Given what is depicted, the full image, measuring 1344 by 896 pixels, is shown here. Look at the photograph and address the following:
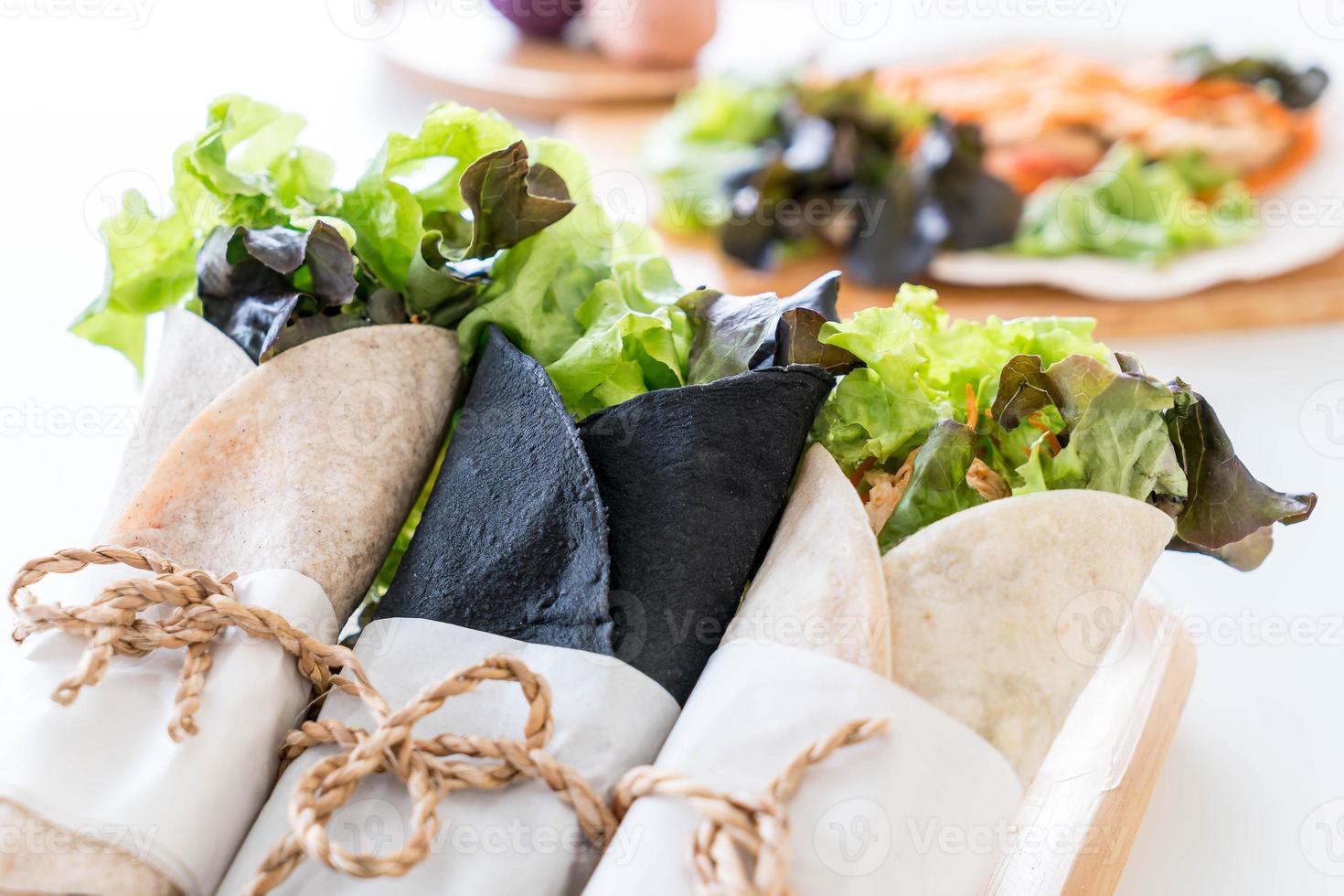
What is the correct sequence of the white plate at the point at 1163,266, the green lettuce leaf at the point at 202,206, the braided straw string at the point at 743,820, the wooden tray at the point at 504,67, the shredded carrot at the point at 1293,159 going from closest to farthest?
the braided straw string at the point at 743,820 < the green lettuce leaf at the point at 202,206 < the white plate at the point at 1163,266 < the shredded carrot at the point at 1293,159 < the wooden tray at the point at 504,67

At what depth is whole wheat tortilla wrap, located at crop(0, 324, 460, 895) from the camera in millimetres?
890

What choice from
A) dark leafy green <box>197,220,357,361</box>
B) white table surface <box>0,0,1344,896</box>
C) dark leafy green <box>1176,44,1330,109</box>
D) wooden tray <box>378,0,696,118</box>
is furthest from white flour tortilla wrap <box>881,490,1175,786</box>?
wooden tray <box>378,0,696,118</box>

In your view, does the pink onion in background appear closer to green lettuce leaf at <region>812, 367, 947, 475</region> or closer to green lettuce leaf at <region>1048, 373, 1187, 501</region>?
green lettuce leaf at <region>812, 367, 947, 475</region>

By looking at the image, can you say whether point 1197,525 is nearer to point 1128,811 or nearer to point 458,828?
point 1128,811

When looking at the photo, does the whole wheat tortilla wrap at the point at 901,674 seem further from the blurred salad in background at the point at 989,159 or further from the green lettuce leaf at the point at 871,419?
the blurred salad in background at the point at 989,159

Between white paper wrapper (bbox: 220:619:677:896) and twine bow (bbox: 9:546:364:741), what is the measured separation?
52mm

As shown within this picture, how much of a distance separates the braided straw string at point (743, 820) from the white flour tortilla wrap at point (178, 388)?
1.66 ft

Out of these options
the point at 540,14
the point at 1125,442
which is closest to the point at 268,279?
the point at 1125,442

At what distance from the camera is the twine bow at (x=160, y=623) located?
0.76 meters

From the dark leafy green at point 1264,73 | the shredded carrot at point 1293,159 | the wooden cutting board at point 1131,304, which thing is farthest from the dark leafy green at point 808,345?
the dark leafy green at point 1264,73

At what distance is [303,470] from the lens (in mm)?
905

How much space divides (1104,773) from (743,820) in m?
0.50

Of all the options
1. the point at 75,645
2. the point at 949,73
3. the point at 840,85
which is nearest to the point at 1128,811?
the point at 75,645

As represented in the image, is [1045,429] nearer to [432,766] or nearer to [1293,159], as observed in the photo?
[432,766]
